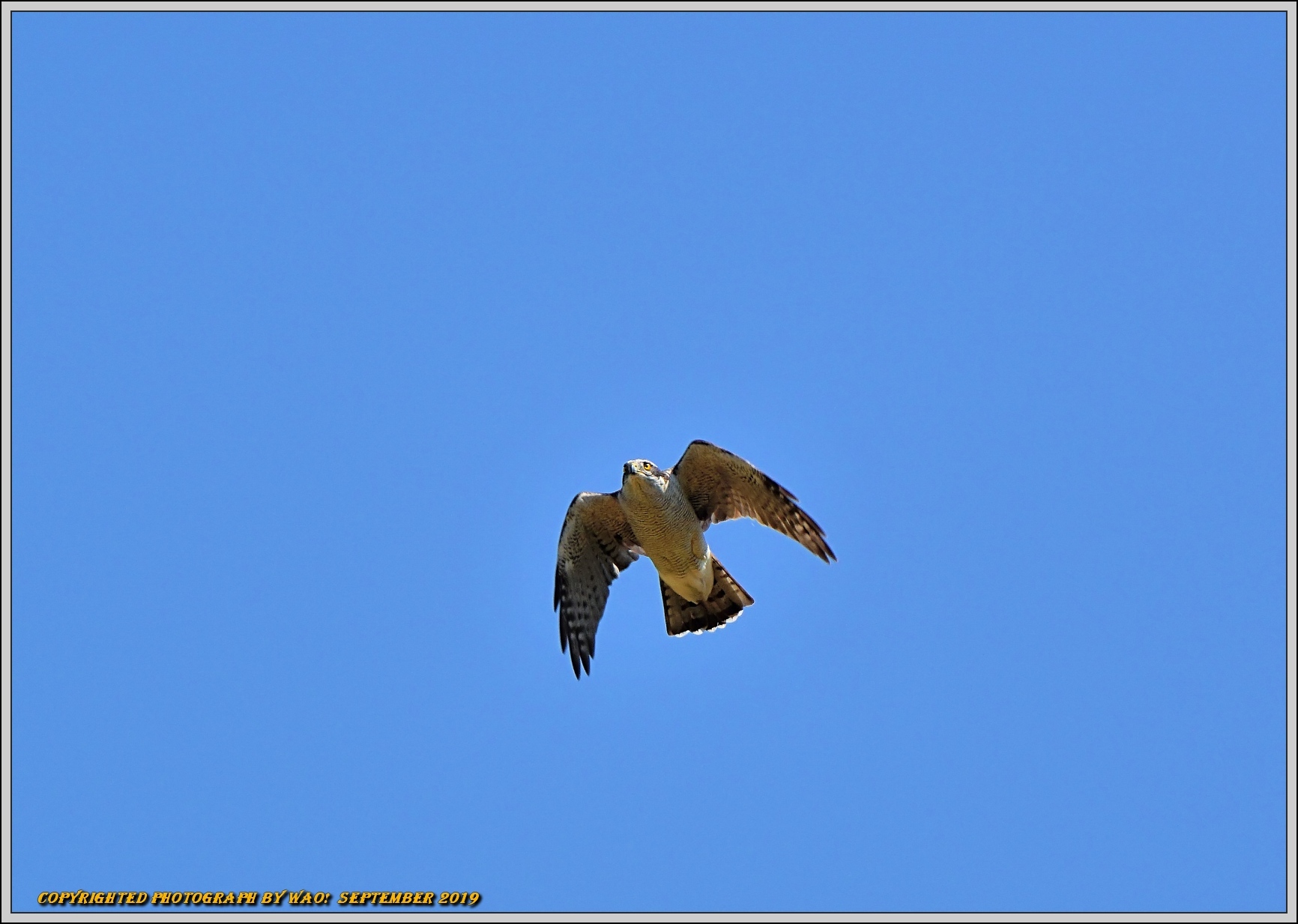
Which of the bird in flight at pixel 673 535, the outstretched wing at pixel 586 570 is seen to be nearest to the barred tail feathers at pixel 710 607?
the bird in flight at pixel 673 535

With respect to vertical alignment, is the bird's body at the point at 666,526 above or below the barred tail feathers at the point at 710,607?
above

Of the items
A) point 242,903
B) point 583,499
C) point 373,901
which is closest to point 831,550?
point 583,499

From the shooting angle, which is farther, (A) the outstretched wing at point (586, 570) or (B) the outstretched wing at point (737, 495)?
(A) the outstretched wing at point (586, 570)

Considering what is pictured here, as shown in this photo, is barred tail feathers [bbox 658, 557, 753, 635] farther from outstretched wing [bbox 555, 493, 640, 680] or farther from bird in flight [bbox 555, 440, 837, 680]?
outstretched wing [bbox 555, 493, 640, 680]

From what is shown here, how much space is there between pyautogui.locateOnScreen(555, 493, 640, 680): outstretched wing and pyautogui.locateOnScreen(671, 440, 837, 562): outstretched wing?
1.09 m

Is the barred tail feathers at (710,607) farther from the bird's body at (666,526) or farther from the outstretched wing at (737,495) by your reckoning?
the outstretched wing at (737,495)

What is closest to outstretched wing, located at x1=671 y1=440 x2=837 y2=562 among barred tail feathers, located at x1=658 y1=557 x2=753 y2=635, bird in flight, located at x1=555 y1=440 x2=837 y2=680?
bird in flight, located at x1=555 y1=440 x2=837 y2=680

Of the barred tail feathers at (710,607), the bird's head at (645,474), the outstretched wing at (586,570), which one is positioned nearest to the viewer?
the bird's head at (645,474)

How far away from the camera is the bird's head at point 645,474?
1554cm

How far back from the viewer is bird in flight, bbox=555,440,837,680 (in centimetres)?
1598

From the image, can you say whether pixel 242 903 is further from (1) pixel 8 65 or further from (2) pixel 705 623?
(1) pixel 8 65

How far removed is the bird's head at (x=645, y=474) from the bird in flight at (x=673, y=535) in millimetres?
12

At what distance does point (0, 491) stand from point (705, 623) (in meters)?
11.5

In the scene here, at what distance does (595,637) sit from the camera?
688 inches
